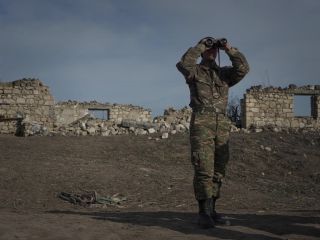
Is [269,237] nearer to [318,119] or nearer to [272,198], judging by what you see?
[272,198]

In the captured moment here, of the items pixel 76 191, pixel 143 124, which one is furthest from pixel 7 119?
pixel 76 191

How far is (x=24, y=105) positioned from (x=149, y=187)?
31.0 ft

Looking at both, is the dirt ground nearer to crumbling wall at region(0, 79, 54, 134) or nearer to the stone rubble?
the stone rubble

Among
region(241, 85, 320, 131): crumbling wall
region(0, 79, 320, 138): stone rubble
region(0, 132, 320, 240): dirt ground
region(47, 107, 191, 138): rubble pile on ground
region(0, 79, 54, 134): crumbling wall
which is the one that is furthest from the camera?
region(241, 85, 320, 131): crumbling wall

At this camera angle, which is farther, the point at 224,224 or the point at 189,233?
the point at 224,224

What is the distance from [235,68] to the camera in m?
5.08

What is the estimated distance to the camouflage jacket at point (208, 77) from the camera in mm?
4906

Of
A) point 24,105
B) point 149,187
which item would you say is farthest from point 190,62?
point 24,105

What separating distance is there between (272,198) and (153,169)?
124 inches

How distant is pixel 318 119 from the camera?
63.3 ft

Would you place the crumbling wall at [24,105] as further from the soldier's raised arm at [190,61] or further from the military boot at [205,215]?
the military boot at [205,215]

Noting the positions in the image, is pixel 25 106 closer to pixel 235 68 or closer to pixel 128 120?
pixel 128 120

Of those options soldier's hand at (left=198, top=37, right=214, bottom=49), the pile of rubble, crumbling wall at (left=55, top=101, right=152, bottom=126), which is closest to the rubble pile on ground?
the pile of rubble

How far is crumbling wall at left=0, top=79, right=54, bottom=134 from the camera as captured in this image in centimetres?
1680
